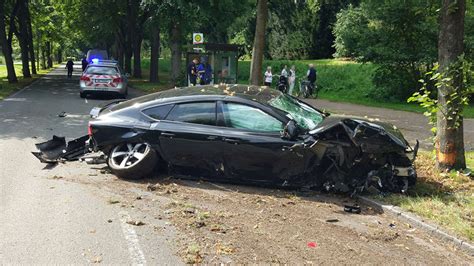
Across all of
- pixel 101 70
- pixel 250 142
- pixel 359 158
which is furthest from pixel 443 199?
pixel 101 70

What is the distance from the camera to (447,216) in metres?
5.86

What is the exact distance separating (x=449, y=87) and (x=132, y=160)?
4954 mm

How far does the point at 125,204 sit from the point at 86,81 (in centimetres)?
1553

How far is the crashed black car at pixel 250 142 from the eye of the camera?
6.68m

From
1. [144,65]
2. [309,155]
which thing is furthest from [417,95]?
[144,65]

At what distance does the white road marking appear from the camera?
4.71 meters

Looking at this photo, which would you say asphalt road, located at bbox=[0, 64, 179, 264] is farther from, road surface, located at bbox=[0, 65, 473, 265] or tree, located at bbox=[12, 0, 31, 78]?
tree, located at bbox=[12, 0, 31, 78]

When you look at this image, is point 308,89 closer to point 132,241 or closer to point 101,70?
point 101,70

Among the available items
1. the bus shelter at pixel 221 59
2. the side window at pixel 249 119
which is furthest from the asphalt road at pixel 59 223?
the bus shelter at pixel 221 59

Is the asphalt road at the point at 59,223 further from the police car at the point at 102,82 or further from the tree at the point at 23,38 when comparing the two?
the tree at the point at 23,38

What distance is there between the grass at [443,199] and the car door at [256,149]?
134 centimetres

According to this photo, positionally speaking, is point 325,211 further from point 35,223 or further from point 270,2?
point 270,2

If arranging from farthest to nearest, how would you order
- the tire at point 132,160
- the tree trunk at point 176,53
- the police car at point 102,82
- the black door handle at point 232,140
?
the tree trunk at point 176,53 < the police car at point 102,82 < the tire at point 132,160 < the black door handle at point 232,140

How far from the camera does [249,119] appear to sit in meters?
7.10
